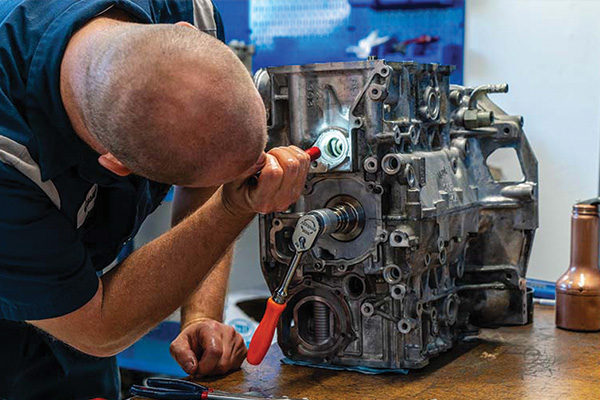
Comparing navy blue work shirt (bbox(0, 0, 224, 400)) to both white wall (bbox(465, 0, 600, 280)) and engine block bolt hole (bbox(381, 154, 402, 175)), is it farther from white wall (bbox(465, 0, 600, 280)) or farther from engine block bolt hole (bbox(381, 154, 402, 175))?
white wall (bbox(465, 0, 600, 280))

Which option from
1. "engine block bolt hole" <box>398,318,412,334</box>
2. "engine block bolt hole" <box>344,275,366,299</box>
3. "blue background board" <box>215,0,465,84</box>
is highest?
"blue background board" <box>215,0,465,84</box>

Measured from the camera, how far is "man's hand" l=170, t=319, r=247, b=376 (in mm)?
1392

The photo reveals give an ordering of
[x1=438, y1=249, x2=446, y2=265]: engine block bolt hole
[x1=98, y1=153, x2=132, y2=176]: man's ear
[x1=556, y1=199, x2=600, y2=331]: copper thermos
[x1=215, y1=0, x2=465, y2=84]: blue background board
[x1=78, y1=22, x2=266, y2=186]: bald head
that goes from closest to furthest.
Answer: [x1=78, y1=22, x2=266, y2=186]: bald head
[x1=98, y1=153, x2=132, y2=176]: man's ear
[x1=438, y1=249, x2=446, y2=265]: engine block bolt hole
[x1=556, y1=199, x2=600, y2=331]: copper thermos
[x1=215, y1=0, x2=465, y2=84]: blue background board

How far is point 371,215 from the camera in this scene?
4.68 feet

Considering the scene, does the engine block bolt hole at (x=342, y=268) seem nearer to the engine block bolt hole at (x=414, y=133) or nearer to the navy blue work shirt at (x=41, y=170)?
the engine block bolt hole at (x=414, y=133)

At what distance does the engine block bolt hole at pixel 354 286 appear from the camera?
147 centimetres

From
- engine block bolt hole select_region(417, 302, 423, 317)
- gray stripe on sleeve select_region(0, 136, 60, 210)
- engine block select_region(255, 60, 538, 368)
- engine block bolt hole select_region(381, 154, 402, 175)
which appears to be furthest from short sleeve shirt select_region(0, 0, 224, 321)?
engine block bolt hole select_region(417, 302, 423, 317)

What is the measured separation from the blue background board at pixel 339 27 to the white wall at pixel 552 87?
0.36ft

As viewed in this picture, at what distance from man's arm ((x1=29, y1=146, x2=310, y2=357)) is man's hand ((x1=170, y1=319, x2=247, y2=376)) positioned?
0.12 m

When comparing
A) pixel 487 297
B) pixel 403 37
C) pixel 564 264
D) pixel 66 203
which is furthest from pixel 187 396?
pixel 403 37

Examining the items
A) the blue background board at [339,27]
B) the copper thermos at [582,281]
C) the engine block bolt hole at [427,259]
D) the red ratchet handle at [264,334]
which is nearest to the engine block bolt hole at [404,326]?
the engine block bolt hole at [427,259]

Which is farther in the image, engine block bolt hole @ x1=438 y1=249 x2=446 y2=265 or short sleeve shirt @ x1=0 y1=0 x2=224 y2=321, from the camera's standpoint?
engine block bolt hole @ x1=438 y1=249 x2=446 y2=265

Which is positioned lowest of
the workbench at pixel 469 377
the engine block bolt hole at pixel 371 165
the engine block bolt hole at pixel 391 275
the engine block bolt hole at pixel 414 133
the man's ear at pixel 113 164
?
the workbench at pixel 469 377

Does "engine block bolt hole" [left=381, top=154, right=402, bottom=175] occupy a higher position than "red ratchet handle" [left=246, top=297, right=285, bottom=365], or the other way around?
"engine block bolt hole" [left=381, top=154, right=402, bottom=175]
